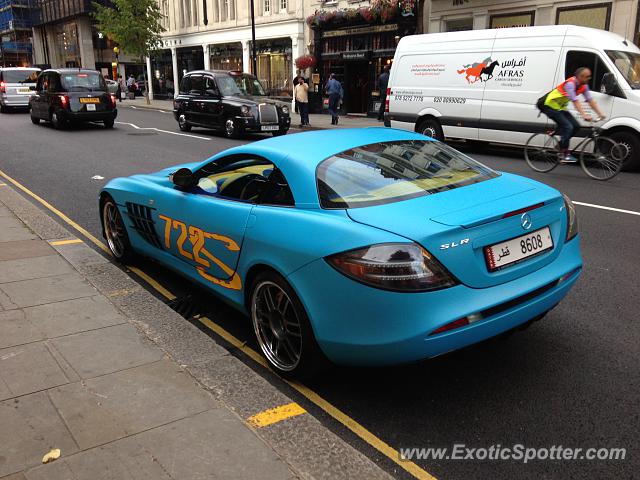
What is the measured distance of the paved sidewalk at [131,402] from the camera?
2.49 metres

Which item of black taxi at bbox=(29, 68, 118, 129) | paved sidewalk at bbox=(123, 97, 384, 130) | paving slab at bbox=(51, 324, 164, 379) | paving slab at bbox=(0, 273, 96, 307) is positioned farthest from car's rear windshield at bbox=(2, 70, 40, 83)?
paving slab at bbox=(51, 324, 164, 379)

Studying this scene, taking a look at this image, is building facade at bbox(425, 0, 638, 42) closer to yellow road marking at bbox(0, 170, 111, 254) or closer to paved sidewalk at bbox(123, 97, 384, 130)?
paved sidewalk at bbox(123, 97, 384, 130)

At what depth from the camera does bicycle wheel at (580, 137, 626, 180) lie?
10047mm

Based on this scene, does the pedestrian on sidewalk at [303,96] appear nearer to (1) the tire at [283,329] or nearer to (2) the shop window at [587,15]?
(2) the shop window at [587,15]

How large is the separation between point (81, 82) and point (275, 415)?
1919 cm

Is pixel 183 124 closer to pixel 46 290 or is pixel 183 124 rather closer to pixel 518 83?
pixel 518 83

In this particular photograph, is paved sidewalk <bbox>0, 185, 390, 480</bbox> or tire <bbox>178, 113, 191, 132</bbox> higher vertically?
tire <bbox>178, 113, 191, 132</bbox>

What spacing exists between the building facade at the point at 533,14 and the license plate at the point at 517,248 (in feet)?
52.5

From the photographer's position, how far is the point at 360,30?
2438cm

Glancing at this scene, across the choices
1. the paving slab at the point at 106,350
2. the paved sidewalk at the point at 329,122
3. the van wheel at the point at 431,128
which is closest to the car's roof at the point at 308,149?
the paving slab at the point at 106,350

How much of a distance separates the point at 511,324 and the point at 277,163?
5.65ft

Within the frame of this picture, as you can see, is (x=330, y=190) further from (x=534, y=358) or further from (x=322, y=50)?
(x=322, y=50)

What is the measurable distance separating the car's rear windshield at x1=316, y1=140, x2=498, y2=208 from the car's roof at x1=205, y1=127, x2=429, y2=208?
0.18ft

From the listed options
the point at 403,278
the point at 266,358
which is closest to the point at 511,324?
the point at 403,278
